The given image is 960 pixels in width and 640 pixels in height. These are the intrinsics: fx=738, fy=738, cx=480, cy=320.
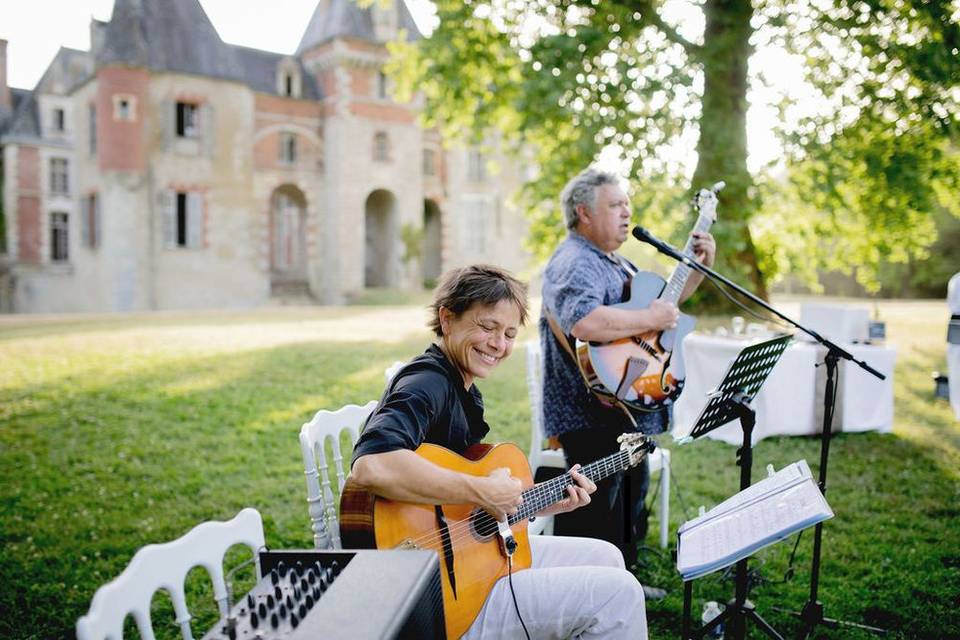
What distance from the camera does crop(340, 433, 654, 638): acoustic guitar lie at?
2.11 m

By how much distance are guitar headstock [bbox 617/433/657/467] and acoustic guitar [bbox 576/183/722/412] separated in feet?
1.68

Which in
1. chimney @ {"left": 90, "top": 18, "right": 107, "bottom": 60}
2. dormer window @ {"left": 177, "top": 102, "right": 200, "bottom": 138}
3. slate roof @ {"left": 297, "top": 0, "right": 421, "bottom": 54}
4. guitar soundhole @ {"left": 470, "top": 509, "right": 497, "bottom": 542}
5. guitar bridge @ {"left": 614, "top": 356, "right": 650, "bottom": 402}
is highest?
slate roof @ {"left": 297, "top": 0, "right": 421, "bottom": 54}

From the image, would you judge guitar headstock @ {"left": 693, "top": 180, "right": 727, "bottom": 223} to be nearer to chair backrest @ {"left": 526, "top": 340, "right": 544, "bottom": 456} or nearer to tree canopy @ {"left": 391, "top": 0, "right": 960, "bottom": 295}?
chair backrest @ {"left": 526, "top": 340, "right": 544, "bottom": 456}

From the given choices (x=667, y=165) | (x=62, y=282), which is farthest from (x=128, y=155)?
(x=667, y=165)

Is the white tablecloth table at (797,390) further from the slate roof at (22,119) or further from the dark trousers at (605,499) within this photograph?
the slate roof at (22,119)

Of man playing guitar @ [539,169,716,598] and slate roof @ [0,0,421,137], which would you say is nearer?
man playing guitar @ [539,169,716,598]

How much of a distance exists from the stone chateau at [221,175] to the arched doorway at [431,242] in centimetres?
8

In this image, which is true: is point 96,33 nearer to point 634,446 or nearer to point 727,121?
point 727,121

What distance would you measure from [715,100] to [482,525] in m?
8.99

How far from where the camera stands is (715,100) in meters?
9.95

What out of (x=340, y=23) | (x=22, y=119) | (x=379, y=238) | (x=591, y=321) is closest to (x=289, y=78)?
(x=340, y=23)

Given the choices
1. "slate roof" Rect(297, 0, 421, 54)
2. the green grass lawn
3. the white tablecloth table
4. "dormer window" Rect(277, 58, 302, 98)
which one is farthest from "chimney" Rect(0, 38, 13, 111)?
the white tablecloth table

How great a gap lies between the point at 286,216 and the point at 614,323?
2992cm

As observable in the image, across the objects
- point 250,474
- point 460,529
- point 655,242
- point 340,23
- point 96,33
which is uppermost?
point 340,23
